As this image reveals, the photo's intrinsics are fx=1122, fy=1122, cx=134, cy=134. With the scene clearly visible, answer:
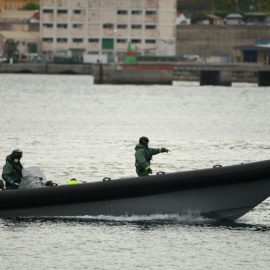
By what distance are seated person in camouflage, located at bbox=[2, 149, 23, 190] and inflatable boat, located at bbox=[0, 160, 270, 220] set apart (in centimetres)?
66

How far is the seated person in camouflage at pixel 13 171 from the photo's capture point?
3001 cm

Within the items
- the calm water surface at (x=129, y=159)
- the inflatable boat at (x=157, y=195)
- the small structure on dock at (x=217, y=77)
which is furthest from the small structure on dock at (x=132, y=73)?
the inflatable boat at (x=157, y=195)

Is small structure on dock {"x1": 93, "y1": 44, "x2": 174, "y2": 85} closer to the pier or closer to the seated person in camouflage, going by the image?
the pier

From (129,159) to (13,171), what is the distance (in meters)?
21.8

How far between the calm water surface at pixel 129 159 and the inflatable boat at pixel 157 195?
46 cm

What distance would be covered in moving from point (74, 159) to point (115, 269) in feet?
84.5

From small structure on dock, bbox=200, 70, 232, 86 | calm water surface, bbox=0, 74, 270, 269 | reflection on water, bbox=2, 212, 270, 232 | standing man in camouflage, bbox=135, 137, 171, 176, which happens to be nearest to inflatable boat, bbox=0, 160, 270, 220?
reflection on water, bbox=2, 212, 270, 232

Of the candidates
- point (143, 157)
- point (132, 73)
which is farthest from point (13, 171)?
point (132, 73)

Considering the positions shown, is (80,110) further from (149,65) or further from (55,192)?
(55,192)

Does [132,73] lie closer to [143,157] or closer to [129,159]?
[129,159]

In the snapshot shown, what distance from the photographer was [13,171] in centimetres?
3014

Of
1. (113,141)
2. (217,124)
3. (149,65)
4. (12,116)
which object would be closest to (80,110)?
(12,116)

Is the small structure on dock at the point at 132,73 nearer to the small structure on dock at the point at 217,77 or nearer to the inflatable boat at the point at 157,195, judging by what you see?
the small structure on dock at the point at 217,77

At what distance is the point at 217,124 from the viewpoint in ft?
277
